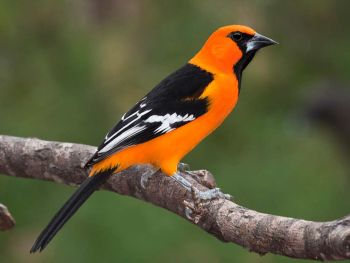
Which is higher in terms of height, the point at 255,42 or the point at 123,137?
the point at 255,42

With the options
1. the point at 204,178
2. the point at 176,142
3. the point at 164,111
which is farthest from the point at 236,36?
the point at 204,178

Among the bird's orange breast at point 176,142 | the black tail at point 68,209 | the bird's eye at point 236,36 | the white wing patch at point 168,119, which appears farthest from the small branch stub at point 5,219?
the bird's eye at point 236,36

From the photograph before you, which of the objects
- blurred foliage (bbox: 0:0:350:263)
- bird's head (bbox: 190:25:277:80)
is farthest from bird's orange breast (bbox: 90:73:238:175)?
blurred foliage (bbox: 0:0:350:263)

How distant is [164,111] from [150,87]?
146 inches

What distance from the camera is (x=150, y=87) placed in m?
8.32

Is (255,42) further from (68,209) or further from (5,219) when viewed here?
(5,219)

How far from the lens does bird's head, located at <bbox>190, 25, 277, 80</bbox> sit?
195 inches

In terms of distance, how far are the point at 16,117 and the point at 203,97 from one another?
393cm

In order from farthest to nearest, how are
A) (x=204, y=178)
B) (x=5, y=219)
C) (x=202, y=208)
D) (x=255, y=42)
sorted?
(x=255, y=42)
(x=204, y=178)
(x=5, y=219)
(x=202, y=208)

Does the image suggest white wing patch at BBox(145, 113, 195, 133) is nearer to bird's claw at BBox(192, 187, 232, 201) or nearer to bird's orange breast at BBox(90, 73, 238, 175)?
bird's orange breast at BBox(90, 73, 238, 175)

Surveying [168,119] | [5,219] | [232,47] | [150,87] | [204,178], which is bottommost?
[150,87]

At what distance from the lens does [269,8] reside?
8.77 meters

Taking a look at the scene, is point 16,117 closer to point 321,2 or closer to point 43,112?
point 43,112

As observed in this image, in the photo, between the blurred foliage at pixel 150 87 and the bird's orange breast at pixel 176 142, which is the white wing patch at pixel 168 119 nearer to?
the bird's orange breast at pixel 176 142
